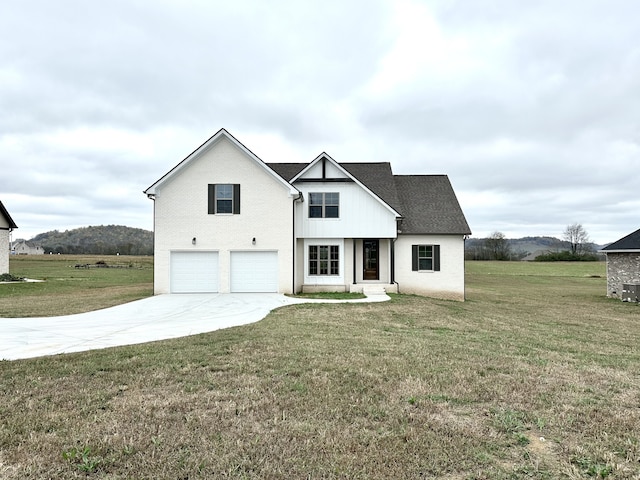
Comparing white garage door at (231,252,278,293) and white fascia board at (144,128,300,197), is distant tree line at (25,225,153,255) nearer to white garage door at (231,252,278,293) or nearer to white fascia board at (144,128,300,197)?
white fascia board at (144,128,300,197)

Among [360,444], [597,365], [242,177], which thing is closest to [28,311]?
[242,177]

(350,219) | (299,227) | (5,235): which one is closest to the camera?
(299,227)

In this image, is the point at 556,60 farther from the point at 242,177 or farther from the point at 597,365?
the point at 597,365

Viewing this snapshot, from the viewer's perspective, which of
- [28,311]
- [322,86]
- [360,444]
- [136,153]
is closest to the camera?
[360,444]

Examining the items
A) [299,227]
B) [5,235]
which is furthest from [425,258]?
[5,235]

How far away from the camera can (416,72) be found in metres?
19.4

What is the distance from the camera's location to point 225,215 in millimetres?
18531

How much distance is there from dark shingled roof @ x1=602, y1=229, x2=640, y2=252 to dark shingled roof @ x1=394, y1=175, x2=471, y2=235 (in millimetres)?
10638

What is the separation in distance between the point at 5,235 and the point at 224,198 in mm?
22441

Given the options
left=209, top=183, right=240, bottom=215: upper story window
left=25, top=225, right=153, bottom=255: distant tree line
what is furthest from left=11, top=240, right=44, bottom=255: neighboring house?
left=209, top=183, right=240, bottom=215: upper story window

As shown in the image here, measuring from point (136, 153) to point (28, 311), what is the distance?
83.0 ft

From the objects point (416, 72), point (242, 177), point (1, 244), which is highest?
point (416, 72)

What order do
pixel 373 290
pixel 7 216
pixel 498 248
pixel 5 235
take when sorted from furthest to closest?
pixel 498 248 < pixel 7 216 < pixel 5 235 < pixel 373 290

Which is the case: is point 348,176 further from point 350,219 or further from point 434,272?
point 434,272
